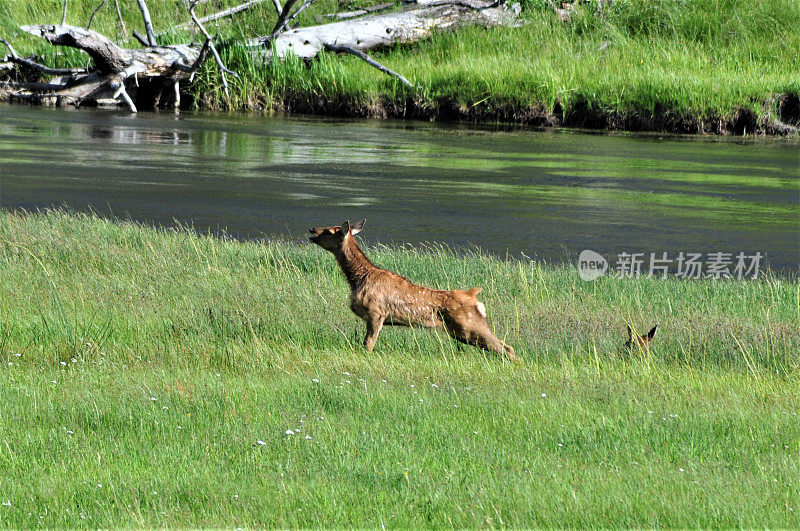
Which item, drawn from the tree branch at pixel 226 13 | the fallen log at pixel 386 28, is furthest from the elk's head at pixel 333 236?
the tree branch at pixel 226 13

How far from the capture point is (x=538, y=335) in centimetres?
834

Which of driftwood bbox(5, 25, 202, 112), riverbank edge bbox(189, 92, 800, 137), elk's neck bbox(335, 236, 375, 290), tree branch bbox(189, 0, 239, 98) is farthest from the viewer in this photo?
tree branch bbox(189, 0, 239, 98)

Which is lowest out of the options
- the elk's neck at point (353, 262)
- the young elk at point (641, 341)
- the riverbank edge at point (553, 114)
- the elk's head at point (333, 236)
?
the young elk at point (641, 341)

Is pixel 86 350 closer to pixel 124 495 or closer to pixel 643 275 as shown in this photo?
pixel 124 495

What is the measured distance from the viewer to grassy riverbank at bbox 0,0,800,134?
25.2 m

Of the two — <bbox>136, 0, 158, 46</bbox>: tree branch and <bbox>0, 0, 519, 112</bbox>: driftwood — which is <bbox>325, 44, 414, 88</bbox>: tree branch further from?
<bbox>136, 0, 158, 46</bbox>: tree branch

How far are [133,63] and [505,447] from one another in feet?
78.6

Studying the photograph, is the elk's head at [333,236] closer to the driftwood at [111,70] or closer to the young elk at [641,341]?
the young elk at [641,341]

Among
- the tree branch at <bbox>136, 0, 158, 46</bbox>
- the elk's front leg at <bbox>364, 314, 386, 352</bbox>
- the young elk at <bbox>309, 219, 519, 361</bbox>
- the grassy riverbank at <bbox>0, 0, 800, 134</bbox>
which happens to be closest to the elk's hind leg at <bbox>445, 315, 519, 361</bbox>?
the young elk at <bbox>309, 219, 519, 361</bbox>

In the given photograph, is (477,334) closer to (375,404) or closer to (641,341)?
(641,341)

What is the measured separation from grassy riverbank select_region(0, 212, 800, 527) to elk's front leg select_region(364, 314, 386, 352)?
137mm

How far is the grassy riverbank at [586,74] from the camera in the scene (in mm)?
25156

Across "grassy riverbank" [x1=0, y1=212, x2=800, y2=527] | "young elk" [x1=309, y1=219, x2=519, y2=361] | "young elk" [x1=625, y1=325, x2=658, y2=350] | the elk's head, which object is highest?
the elk's head

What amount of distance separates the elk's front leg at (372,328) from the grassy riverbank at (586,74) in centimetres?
1959
